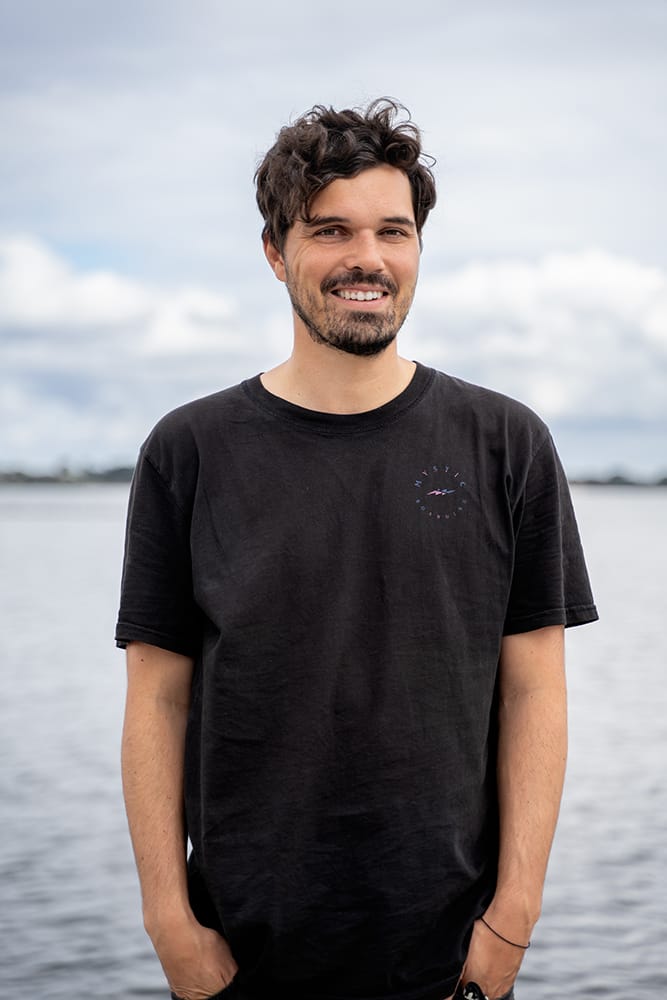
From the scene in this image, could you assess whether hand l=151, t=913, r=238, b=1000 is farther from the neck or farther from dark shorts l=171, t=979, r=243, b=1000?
the neck

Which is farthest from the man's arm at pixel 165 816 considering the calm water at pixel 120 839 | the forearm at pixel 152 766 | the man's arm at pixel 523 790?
the calm water at pixel 120 839

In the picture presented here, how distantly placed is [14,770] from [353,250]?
9.33m

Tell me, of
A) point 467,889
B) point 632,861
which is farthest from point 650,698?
point 467,889

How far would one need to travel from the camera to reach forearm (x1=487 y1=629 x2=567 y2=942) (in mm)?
2590

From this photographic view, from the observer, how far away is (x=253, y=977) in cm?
260

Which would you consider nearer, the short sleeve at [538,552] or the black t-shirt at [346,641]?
the black t-shirt at [346,641]

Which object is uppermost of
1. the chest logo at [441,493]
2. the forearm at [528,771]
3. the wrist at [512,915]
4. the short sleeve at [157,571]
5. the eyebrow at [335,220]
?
the eyebrow at [335,220]

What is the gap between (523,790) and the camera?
2.67m

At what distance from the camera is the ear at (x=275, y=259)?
9.19 ft

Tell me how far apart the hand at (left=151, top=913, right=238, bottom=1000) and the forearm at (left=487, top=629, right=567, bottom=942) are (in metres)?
0.54

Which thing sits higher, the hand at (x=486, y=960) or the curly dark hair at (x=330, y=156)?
the curly dark hair at (x=330, y=156)

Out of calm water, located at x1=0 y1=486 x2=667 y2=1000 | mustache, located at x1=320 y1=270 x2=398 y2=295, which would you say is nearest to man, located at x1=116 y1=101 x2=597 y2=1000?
mustache, located at x1=320 y1=270 x2=398 y2=295

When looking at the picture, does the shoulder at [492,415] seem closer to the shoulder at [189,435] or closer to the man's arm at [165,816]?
the shoulder at [189,435]

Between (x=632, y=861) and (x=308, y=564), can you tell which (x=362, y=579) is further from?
(x=632, y=861)
